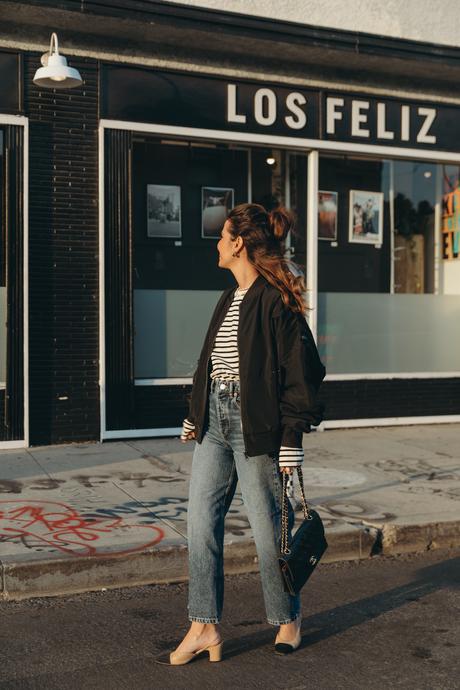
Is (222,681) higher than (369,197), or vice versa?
(369,197)

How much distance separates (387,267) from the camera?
448 inches

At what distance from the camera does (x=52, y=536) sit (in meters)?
5.76

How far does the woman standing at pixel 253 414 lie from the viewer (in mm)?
4043

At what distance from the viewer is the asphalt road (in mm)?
3928

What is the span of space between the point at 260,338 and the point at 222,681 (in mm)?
1516

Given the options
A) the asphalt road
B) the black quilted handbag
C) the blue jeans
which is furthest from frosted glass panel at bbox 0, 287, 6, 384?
the black quilted handbag

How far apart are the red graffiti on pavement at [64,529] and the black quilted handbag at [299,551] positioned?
166 centimetres

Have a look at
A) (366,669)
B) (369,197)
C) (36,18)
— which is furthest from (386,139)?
(366,669)

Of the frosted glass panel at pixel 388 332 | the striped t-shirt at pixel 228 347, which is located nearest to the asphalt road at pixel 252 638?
the striped t-shirt at pixel 228 347

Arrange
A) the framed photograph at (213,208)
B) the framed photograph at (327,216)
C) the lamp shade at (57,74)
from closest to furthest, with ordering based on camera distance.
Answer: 1. the lamp shade at (57,74)
2. the framed photograph at (213,208)
3. the framed photograph at (327,216)

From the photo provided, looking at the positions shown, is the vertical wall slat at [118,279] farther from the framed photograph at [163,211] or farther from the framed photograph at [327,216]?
the framed photograph at [327,216]

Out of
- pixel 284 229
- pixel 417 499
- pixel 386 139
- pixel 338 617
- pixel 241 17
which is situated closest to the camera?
pixel 284 229

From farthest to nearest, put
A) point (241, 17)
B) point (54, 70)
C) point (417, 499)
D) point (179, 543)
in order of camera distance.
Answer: point (241, 17) < point (54, 70) < point (417, 499) < point (179, 543)

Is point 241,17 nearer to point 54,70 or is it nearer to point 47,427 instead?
point 54,70
